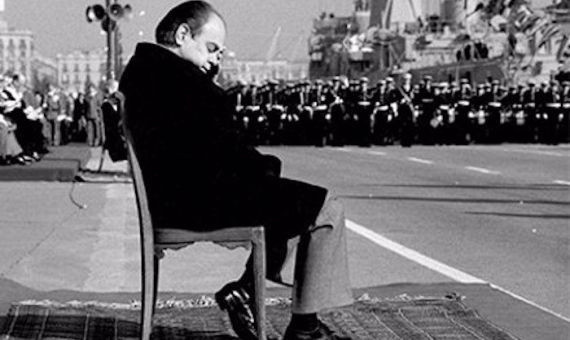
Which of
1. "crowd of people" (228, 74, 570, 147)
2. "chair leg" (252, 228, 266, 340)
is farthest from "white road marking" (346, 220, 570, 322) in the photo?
"crowd of people" (228, 74, 570, 147)

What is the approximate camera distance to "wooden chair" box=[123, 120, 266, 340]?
6734 mm

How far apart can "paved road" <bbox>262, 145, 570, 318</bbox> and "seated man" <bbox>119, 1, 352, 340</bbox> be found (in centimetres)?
280

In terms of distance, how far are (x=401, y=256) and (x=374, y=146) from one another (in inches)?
1315

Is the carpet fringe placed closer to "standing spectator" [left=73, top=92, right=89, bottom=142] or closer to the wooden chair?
the wooden chair

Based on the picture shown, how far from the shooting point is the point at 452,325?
8.03m

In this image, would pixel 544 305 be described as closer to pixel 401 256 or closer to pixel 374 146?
pixel 401 256

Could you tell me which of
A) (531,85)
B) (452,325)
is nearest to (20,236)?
(452,325)

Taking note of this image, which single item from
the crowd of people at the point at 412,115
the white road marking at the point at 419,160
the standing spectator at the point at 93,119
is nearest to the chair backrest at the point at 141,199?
the white road marking at the point at 419,160

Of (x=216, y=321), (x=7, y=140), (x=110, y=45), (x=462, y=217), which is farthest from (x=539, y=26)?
(x=216, y=321)

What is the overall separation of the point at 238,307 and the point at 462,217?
9810 millimetres

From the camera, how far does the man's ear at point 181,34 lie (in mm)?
6867

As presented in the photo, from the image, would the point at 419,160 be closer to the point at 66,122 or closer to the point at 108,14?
the point at 108,14

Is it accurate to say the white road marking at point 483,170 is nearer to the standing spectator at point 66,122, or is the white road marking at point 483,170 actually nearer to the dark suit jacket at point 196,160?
the dark suit jacket at point 196,160

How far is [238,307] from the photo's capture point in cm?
739
